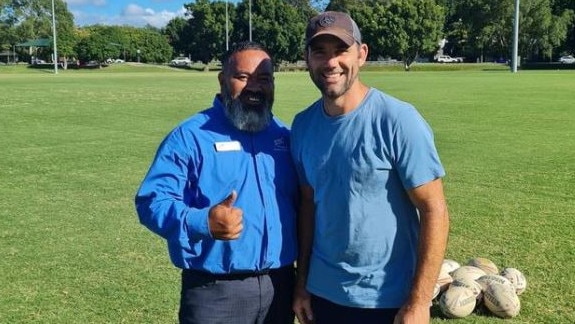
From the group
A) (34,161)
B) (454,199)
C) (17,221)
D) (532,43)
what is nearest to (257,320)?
(17,221)

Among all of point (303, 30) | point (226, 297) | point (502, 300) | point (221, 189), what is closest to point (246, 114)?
point (221, 189)

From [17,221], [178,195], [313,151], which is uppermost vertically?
[313,151]

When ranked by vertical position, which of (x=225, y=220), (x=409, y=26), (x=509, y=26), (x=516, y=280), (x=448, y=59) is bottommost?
(x=516, y=280)

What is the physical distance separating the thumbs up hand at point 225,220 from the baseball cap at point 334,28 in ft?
2.60

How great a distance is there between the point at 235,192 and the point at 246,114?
39 centimetres

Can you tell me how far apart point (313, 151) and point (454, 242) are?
450 centimetres

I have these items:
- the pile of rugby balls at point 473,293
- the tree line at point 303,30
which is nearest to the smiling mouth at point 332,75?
the pile of rugby balls at point 473,293

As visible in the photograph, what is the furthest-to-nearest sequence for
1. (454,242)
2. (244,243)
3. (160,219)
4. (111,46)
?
(111,46)
(454,242)
(244,243)
(160,219)

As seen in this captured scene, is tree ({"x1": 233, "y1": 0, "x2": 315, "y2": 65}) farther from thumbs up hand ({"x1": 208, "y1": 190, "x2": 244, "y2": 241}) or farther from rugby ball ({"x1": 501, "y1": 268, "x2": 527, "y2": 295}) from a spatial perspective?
thumbs up hand ({"x1": 208, "y1": 190, "x2": 244, "y2": 241})

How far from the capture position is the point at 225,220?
8.64 feet

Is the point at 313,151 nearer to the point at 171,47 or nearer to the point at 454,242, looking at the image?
the point at 454,242

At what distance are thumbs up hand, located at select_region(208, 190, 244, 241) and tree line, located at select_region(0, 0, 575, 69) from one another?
72460 millimetres

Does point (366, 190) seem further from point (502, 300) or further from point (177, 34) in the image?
point (177, 34)

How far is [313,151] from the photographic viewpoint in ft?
9.57
